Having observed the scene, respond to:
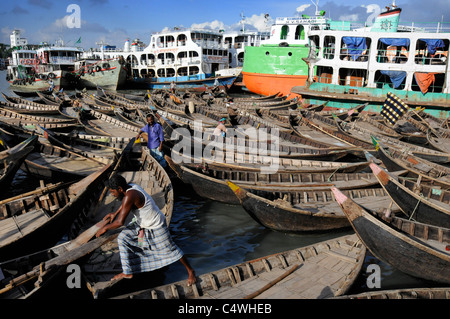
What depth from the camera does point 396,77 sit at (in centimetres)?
2425

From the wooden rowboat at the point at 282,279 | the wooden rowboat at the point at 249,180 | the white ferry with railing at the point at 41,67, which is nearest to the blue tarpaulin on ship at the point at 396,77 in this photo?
the wooden rowboat at the point at 249,180

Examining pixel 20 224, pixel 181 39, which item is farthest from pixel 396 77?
pixel 181 39

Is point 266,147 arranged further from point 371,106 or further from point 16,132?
point 371,106

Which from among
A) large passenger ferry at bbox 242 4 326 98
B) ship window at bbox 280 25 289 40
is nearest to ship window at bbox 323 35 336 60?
large passenger ferry at bbox 242 4 326 98

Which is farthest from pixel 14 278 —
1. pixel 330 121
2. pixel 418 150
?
pixel 330 121

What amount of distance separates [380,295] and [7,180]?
869 centimetres

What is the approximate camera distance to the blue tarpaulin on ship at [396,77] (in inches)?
945

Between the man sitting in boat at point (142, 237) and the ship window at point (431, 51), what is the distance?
82.6 ft

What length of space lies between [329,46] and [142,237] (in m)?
27.0

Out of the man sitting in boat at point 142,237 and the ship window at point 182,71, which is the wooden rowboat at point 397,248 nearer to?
the man sitting in boat at point 142,237

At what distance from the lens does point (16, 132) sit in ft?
44.4

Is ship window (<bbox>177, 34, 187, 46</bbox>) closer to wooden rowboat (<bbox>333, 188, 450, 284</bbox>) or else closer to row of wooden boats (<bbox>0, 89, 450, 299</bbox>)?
row of wooden boats (<bbox>0, 89, 450, 299</bbox>)

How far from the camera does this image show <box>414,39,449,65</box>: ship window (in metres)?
23.6

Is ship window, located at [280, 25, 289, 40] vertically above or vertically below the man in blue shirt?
above
